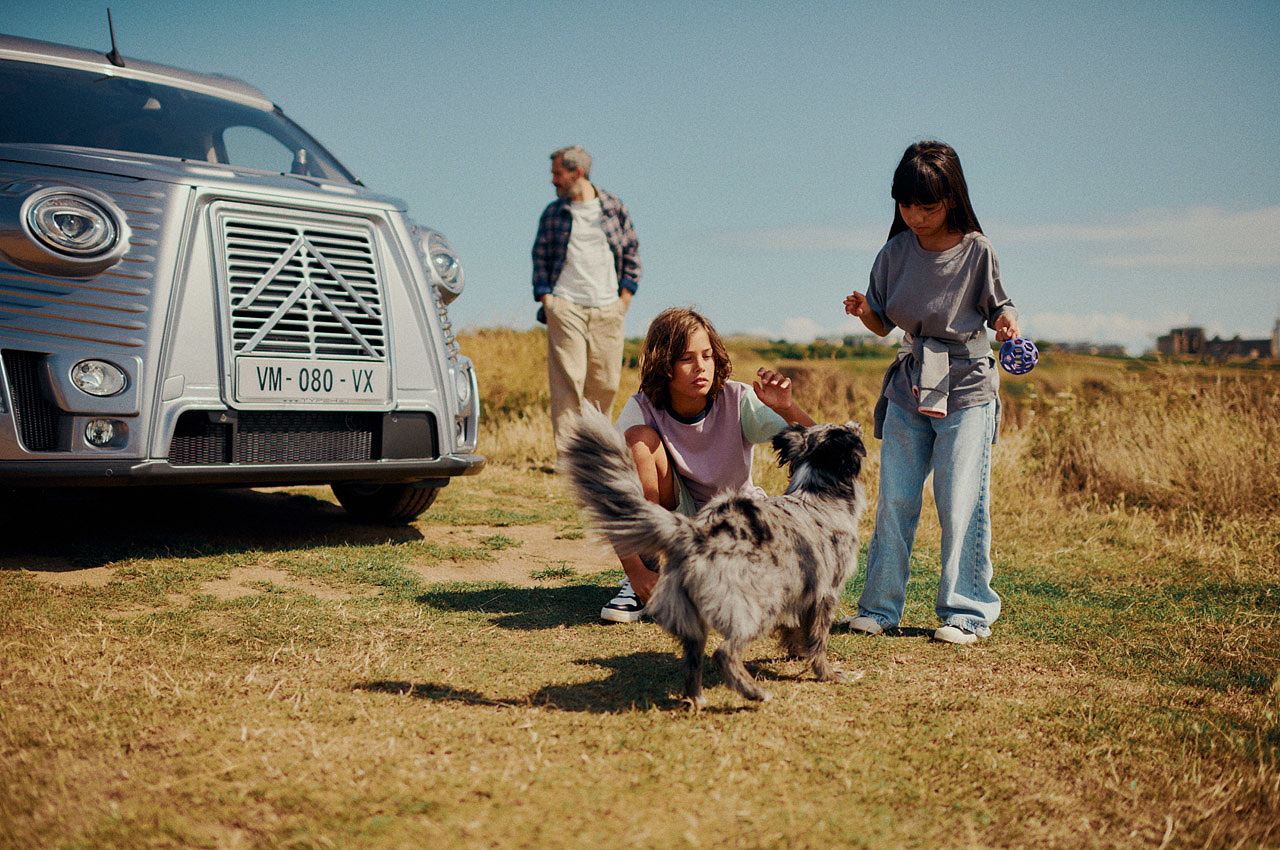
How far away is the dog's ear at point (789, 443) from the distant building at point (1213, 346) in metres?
7.92

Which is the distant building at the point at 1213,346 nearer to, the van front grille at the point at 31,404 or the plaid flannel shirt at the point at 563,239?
the plaid flannel shirt at the point at 563,239

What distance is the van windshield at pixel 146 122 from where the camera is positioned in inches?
172

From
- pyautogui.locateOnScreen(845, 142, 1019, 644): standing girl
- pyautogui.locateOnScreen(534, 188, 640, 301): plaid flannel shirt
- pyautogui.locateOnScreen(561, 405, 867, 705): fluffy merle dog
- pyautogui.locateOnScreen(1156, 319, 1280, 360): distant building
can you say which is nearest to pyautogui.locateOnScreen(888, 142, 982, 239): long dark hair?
pyautogui.locateOnScreen(845, 142, 1019, 644): standing girl

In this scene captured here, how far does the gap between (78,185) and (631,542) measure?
2.96m

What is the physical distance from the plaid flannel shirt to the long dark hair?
3.80 meters

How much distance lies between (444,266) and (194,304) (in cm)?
137

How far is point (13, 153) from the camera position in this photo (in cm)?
372

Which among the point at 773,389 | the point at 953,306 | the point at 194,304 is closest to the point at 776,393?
the point at 773,389

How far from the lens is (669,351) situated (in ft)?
11.7

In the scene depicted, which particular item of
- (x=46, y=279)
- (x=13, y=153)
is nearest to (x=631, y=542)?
(x=46, y=279)

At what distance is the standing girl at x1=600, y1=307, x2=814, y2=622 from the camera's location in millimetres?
3588

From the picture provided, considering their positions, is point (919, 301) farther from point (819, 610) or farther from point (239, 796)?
point (239, 796)

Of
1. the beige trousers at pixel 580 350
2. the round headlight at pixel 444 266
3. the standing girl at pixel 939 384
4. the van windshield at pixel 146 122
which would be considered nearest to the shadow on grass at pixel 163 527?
the round headlight at pixel 444 266

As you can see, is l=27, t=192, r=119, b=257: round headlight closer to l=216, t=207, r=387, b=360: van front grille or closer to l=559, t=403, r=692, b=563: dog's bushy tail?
l=216, t=207, r=387, b=360: van front grille
